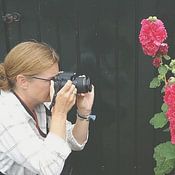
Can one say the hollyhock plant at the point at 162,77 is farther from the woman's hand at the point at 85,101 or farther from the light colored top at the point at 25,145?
the light colored top at the point at 25,145

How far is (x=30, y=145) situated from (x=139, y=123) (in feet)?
3.54

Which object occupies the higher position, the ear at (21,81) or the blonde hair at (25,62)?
the blonde hair at (25,62)

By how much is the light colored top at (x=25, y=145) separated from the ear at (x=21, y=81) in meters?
0.07

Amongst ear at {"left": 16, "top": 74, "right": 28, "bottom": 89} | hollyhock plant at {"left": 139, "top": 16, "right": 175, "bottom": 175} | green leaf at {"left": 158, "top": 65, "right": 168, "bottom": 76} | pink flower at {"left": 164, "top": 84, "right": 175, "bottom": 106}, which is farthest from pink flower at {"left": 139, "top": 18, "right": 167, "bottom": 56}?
ear at {"left": 16, "top": 74, "right": 28, "bottom": 89}

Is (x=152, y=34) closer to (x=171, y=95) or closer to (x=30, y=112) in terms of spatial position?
(x=171, y=95)

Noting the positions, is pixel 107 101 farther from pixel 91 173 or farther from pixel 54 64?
pixel 54 64

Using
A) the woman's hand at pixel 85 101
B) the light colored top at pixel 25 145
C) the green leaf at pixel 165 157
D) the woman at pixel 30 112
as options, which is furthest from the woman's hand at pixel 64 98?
the green leaf at pixel 165 157

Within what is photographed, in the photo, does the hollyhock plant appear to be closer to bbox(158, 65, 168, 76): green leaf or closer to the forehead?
bbox(158, 65, 168, 76): green leaf

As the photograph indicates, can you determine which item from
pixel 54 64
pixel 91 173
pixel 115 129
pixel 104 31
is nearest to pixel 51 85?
pixel 54 64

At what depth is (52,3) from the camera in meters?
2.53

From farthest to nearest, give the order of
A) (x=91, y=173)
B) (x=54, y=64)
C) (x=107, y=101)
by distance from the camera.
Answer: (x=91, y=173), (x=107, y=101), (x=54, y=64)

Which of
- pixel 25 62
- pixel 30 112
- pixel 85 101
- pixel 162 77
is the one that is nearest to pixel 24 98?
pixel 30 112

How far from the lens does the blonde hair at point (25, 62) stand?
2.00 metres

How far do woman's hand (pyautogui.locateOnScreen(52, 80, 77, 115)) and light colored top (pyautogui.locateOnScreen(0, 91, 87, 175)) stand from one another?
12cm
